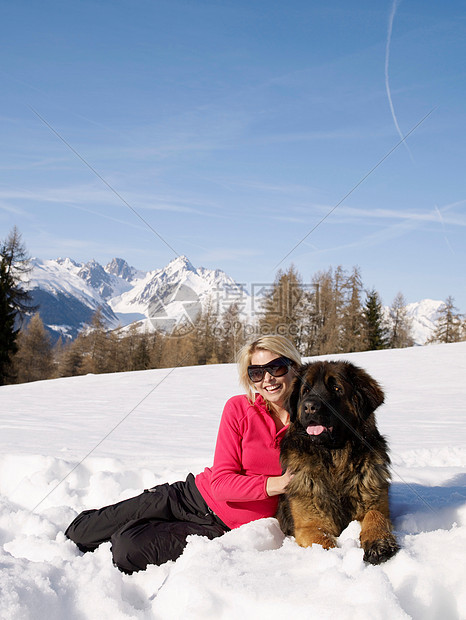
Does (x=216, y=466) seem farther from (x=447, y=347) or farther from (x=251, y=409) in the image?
(x=447, y=347)

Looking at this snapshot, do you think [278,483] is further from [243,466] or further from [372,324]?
[372,324]

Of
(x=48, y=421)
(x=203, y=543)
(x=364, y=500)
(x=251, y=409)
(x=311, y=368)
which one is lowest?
(x=48, y=421)

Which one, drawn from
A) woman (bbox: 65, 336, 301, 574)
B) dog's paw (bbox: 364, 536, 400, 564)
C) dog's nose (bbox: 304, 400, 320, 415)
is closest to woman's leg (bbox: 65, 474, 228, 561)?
woman (bbox: 65, 336, 301, 574)

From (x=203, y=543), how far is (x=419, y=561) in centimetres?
117

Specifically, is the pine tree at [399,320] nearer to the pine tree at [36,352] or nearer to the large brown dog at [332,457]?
the pine tree at [36,352]

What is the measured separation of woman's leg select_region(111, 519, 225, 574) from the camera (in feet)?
9.70

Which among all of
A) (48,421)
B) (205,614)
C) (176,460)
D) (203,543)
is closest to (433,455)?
(176,460)

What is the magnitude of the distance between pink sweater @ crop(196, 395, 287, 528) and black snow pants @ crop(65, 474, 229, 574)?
111mm

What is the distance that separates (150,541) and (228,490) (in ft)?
1.97

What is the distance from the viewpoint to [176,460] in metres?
5.82

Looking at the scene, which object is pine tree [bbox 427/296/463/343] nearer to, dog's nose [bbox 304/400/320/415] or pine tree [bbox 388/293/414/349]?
pine tree [bbox 388/293/414/349]

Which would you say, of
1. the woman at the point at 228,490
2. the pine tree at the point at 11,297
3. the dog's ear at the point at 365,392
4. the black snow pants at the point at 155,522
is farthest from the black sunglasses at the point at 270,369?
the pine tree at the point at 11,297

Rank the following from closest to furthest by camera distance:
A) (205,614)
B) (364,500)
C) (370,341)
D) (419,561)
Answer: (205,614)
(419,561)
(364,500)
(370,341)

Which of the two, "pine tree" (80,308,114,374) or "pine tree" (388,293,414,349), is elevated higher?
"pine tree" (388,293,414,349)
